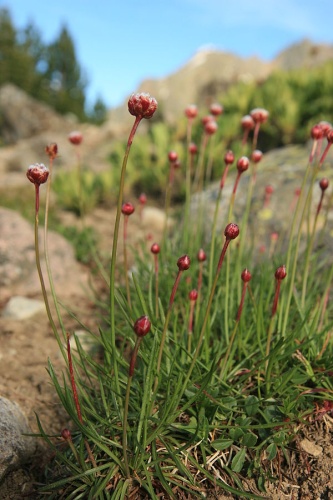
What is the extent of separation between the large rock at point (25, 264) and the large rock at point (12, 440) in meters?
1.66

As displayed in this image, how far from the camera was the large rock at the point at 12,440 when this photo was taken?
6.34 feet

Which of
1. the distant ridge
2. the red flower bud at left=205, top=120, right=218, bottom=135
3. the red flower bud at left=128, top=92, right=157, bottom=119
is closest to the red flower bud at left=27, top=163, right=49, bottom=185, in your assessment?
the red flower bud at left=128, top=92, right=157, bottom=119

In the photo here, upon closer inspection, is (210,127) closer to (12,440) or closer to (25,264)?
(12,440)

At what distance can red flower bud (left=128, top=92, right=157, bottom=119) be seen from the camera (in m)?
1.38

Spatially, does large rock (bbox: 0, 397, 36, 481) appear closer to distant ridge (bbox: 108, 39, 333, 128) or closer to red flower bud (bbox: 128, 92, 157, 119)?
red flower bud (bbox: 128, 92, 157, 119)

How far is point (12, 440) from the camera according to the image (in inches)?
78.2

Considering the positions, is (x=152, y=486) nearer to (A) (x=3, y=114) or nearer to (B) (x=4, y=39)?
(A) (x=3, y=114)

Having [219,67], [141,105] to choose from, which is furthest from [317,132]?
[219,67]

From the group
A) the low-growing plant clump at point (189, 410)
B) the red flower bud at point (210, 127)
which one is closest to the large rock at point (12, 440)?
the low-growing plant clump at point (189, 410)

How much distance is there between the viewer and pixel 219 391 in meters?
2.02

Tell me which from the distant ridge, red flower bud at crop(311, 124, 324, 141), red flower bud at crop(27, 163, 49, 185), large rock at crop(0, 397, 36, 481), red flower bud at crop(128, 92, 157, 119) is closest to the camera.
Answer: red flower bud at crop(128, 92, 157, 119)

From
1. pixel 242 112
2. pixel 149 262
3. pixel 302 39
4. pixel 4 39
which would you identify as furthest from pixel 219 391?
pixel 4 39

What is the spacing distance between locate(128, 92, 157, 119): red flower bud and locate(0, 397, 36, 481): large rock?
1376 mm

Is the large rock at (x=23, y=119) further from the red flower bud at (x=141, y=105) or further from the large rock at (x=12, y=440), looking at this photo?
the red flower bud at (x=141, y=105)
